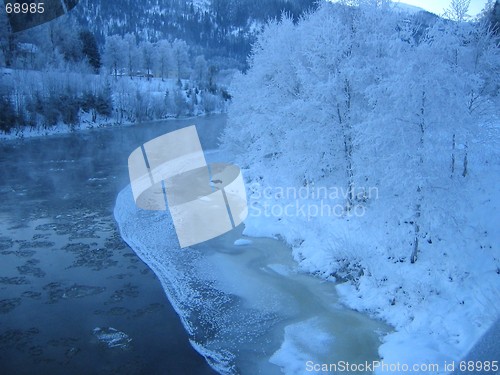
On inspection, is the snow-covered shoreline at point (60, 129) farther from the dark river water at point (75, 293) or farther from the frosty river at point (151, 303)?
the frosty river at point (151, 303)

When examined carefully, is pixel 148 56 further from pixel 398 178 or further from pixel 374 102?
pixel 398 178

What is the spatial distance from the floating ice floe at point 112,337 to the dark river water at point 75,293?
78 millimetres

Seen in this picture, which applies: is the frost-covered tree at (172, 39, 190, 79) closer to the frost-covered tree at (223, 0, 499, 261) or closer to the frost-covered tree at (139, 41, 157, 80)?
the frost-covered tree at (139, 41, 157, 80)

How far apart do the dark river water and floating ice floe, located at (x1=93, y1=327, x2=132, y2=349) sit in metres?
0.08

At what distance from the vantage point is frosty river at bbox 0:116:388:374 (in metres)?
8.10

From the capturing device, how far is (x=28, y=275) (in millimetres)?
11648

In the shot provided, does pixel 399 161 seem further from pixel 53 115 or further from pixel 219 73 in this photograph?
pixel 219 73

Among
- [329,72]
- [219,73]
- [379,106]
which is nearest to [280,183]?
[329,72]

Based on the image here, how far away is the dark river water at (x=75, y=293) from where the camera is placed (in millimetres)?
7988

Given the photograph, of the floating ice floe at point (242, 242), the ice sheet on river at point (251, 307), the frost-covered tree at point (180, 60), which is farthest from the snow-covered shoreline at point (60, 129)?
the floating ice floe at point (242, 242)

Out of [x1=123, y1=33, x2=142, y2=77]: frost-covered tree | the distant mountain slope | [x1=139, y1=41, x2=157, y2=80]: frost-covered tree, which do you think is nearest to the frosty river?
[x1=123, y1=33, x2=142, y2=77]: frost-covered tree

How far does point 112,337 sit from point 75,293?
2.64 m

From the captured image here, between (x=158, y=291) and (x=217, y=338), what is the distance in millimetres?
2889

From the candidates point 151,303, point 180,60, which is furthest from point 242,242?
point 180,60
